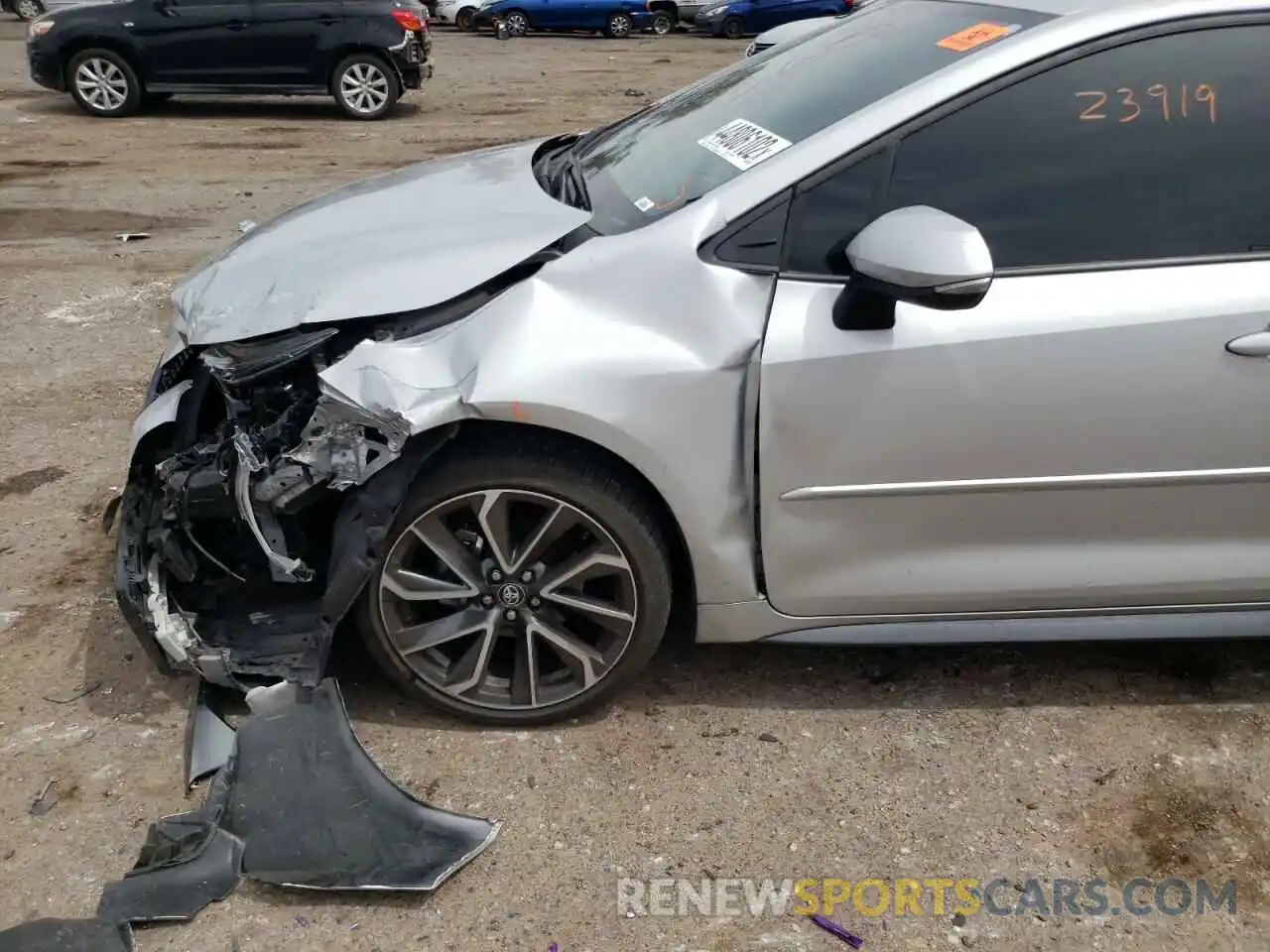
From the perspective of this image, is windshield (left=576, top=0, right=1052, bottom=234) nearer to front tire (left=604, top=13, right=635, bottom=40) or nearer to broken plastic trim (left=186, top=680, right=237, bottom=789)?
broken plastic trim (left=186, top=680, right=237, bottom=789)

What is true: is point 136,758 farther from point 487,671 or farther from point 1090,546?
point 1090,546

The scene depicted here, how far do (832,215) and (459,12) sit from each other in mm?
23428

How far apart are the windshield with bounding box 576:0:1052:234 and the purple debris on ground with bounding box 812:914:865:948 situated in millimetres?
1594

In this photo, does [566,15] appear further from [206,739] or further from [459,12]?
[206,739]

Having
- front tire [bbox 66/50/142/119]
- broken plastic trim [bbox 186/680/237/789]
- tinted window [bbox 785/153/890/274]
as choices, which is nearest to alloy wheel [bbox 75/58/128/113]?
front tire [bbox 66/50/142/119]

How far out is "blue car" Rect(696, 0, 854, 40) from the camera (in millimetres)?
22266

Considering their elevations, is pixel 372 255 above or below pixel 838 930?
above

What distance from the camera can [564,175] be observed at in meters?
3.12

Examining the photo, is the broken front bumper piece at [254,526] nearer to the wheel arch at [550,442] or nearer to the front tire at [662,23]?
the wheel arch at [550,442]

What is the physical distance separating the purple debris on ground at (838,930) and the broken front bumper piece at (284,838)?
74cm

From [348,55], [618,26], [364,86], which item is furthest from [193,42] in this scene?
[618,26]
